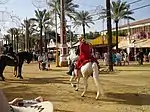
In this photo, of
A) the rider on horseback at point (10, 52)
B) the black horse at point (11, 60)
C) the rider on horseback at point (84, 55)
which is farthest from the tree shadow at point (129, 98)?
the rider on horseback at point (10, 52)

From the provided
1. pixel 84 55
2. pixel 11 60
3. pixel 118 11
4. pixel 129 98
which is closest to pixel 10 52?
pixel 11 60

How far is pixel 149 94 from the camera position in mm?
12539

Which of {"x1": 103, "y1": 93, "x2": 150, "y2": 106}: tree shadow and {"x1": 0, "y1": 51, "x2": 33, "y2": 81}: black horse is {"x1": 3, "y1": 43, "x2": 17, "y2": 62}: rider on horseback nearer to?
{"x1": 0, "y1": 51, "x2": 33, "y2": 81}: black horse

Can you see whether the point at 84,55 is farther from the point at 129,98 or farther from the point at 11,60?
the point at 11,60

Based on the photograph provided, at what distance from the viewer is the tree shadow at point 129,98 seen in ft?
35.9

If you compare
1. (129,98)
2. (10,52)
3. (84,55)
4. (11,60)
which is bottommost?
(129,98)

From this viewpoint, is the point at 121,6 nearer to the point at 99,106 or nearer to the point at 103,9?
the point at 103,9

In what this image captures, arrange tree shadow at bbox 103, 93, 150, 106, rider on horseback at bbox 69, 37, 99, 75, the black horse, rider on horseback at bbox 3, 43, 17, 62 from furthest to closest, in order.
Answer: rider on horseback at bbox 3, 43, 17, 62 → the black horse → rider on horseback at bbox 69, 37, 99, 75 → tree shadow at bbox 103, 93, 150, 106

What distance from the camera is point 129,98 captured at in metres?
11.7

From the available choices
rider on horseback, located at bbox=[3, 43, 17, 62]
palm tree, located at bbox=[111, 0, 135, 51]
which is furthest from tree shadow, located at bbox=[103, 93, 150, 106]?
palm tree, located at bbox=[111, 0, 135, 51]

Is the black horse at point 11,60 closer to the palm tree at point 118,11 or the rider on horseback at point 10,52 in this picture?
the rider on horseback at point 10,52

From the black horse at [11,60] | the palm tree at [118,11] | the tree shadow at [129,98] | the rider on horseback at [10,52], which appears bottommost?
the tree shadow at [129,98]

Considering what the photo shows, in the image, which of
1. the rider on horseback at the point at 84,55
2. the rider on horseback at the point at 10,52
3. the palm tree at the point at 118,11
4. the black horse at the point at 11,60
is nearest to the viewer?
the rider on horseback at the point at 84,55

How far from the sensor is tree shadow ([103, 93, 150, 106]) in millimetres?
10930
